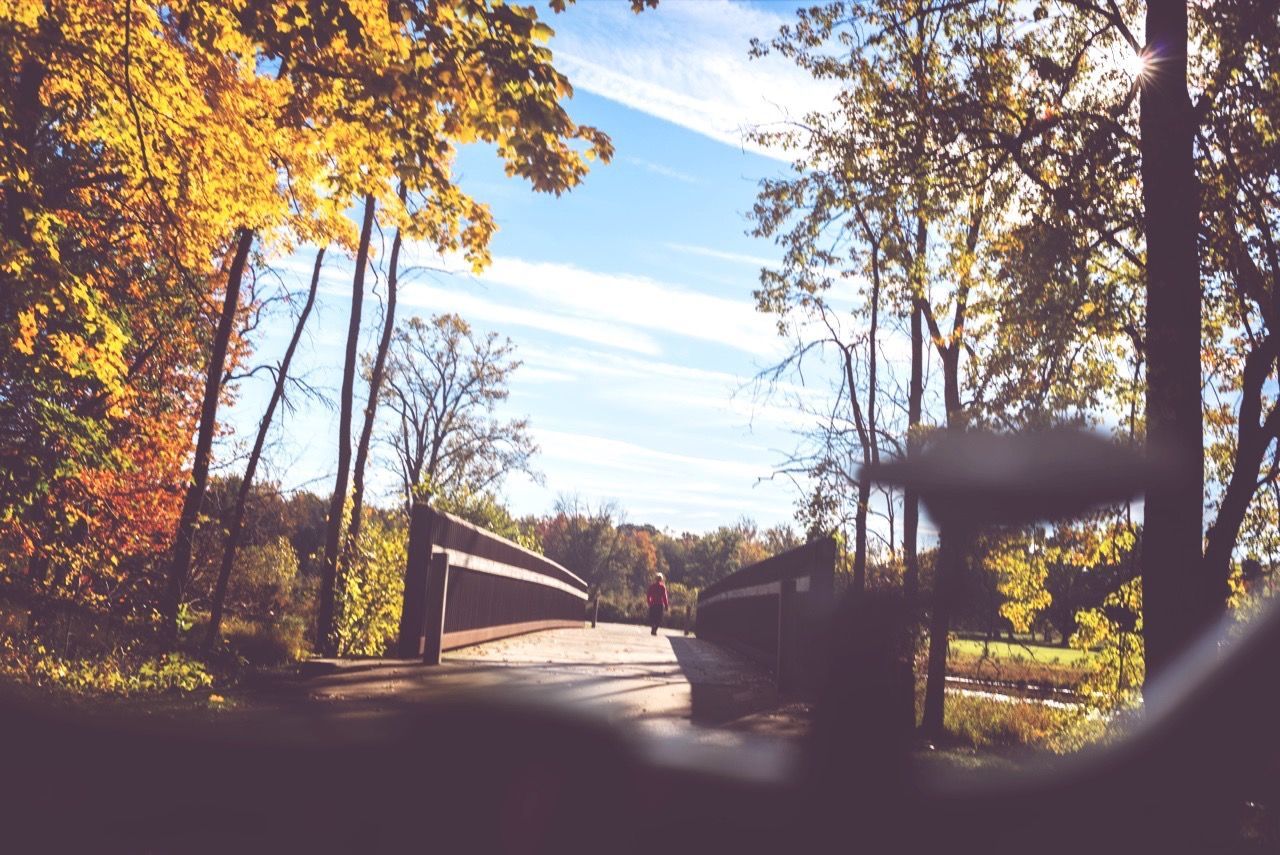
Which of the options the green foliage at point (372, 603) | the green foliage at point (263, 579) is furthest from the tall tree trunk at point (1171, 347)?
the green foliage at point (263, 579)

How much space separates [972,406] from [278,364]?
1346 cm

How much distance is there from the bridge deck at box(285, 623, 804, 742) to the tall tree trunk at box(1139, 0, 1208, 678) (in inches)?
109

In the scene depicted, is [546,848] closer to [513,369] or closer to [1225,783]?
[1225,783]

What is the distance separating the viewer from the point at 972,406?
11.2 meters

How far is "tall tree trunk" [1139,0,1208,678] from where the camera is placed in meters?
6.19

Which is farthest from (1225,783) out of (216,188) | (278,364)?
(278,364)

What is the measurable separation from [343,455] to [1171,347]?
12.2 metres

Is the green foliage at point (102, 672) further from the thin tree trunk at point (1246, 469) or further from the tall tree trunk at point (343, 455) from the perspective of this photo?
the thin tree trunk at point (1246, 469)

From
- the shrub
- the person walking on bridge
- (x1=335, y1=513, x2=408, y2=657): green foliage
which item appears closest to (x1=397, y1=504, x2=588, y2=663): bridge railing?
(x1=335, y1=513, x2=408, y2=657): green foliage

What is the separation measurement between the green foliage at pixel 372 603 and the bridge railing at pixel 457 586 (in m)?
0.67

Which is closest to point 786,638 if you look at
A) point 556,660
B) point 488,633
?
point 556,660

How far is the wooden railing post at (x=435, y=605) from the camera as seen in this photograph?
30.0ft

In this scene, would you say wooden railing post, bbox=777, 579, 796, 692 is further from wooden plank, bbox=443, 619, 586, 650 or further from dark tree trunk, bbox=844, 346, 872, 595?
dark tree trunk, bbox=844, 346, 872, 595

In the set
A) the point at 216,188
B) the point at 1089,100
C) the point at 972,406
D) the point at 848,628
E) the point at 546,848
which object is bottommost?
the point at 546,848
